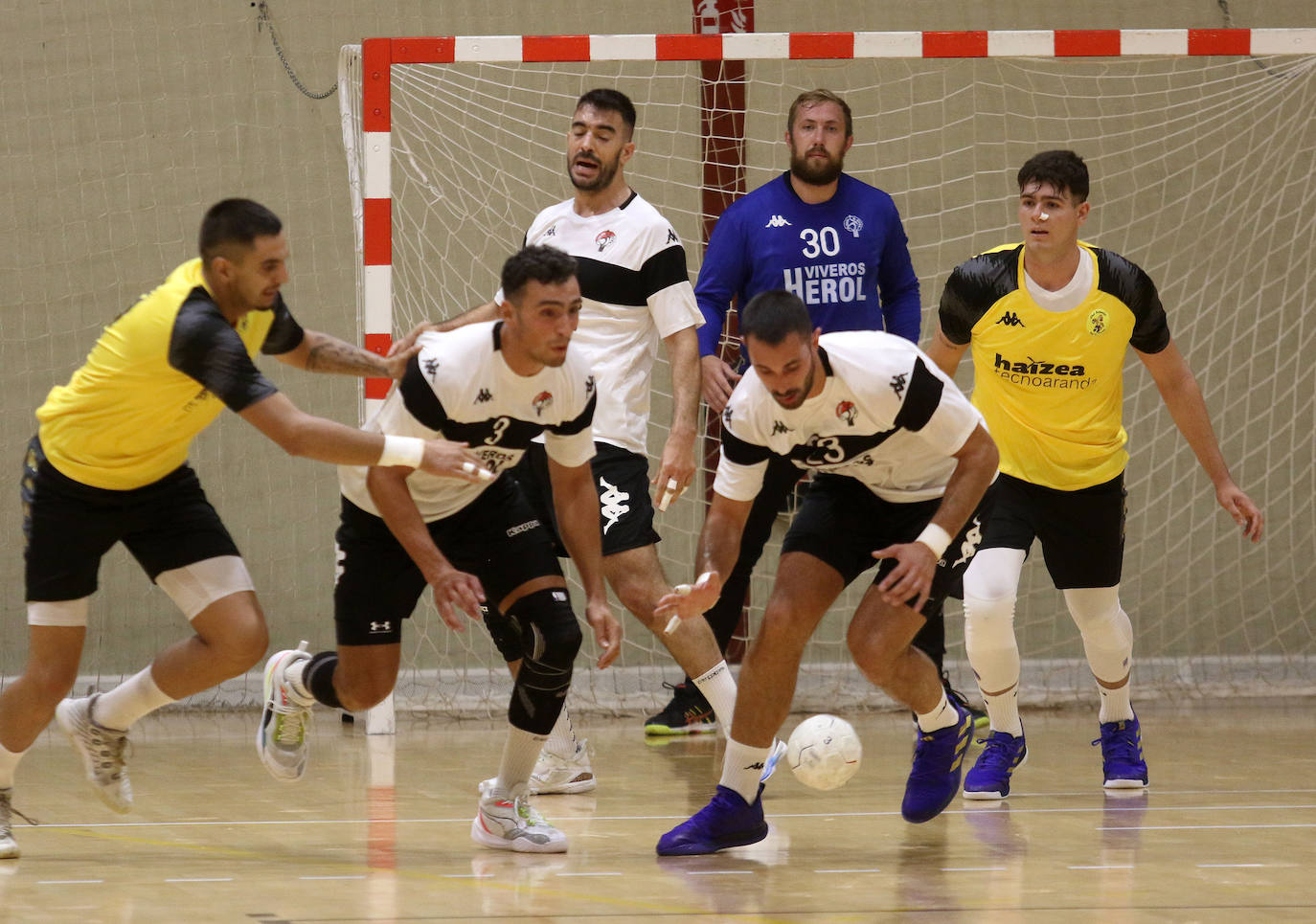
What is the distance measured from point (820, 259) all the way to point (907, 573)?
1.67m

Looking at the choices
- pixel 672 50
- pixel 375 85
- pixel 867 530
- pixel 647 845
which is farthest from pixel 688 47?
pixel 647 845

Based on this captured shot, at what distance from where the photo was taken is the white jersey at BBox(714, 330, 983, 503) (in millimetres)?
4004

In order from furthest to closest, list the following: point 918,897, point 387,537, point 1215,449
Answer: point 1215,449 → point 387,537 → point 918,897

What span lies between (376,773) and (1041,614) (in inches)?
155

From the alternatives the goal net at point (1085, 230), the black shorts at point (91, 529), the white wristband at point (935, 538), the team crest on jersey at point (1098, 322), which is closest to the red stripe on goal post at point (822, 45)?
the goal net at point (1085, 230)

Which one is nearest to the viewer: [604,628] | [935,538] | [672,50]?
[604,628]

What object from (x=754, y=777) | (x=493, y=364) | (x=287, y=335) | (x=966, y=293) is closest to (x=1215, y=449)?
(x=966, y=293)

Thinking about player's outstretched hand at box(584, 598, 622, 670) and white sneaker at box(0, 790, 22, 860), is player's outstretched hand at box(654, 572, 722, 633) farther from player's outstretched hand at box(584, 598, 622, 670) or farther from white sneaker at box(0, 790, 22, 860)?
white sneaker at box(0, 790, 22, 860)

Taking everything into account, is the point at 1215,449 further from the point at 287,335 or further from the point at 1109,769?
the point at 287,335

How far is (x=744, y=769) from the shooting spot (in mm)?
4141

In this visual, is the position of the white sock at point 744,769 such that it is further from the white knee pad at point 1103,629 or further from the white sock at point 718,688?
the white knee pad at point 1103,629

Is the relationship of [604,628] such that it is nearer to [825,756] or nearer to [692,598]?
[692,598]

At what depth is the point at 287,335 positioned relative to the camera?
170 inches

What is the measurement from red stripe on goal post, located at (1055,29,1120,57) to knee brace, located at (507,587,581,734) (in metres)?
3.38
